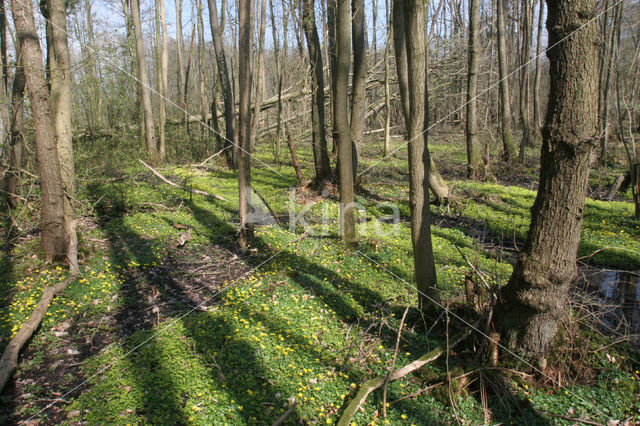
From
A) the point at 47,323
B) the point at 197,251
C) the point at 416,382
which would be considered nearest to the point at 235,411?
the point at 416,382

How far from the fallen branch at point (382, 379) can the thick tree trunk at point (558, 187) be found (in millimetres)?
581

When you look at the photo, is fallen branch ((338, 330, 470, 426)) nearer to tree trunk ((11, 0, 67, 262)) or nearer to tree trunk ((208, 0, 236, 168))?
tree trunk ((11, 0, 67, 262))

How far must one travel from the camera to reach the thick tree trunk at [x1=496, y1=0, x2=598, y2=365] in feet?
10.5

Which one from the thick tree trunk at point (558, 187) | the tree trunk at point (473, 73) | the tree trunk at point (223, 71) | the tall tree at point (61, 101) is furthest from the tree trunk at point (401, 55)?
the tree trunk at point (223, 71)

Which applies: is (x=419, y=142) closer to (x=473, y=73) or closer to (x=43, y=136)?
(x=43, y=136)

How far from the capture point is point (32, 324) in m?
4.39

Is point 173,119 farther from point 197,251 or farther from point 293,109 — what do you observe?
point 197,251

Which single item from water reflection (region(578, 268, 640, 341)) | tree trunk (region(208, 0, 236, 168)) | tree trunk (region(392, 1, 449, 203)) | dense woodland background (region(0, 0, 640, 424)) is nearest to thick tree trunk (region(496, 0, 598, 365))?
dense woodland background (region(0, 0, 640, 424))

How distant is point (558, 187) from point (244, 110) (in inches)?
195

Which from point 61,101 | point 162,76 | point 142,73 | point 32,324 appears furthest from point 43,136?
point 162,76

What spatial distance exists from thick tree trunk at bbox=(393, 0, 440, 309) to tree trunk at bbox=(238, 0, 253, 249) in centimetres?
314

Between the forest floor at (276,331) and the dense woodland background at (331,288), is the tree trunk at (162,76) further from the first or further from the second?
the forest floor at (276,331)

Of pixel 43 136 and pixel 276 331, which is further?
pixel 43 136

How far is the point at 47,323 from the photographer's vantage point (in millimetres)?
4621
